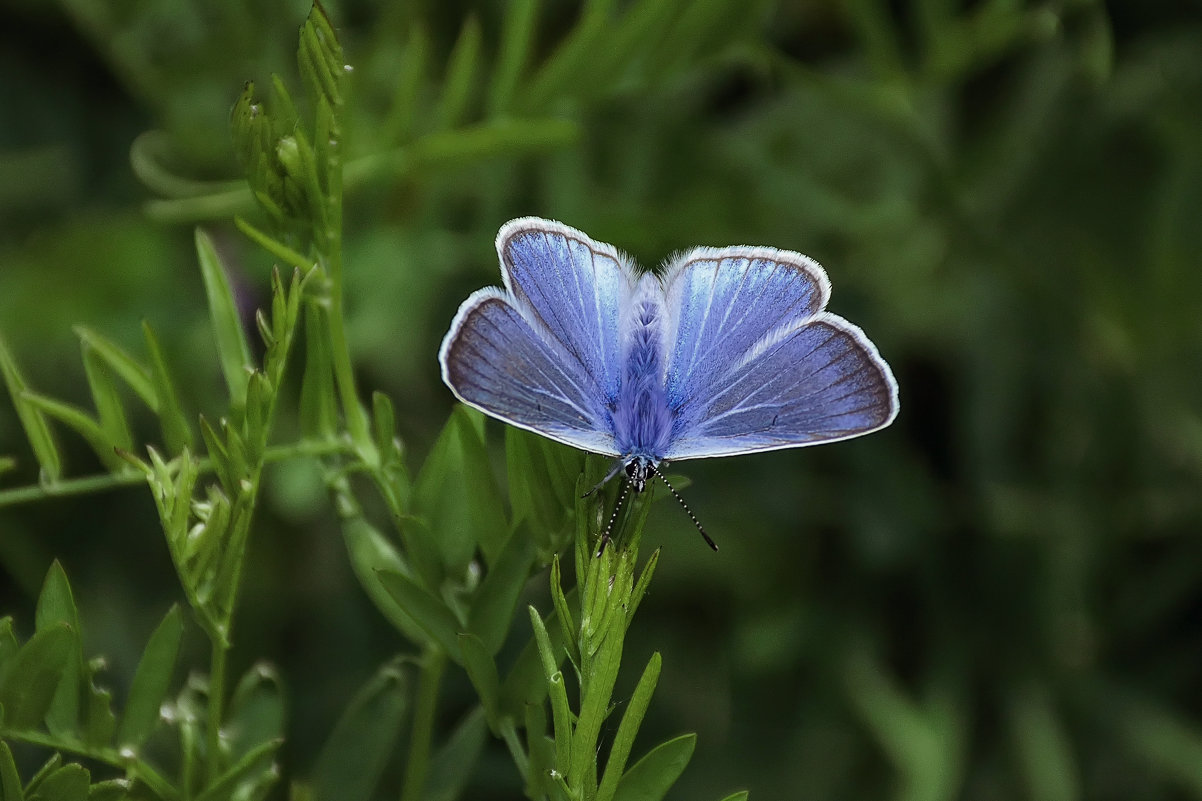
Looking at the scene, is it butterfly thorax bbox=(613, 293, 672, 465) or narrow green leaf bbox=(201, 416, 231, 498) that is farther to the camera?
butterfly thorax bbox=(613, 293, 672, 465)

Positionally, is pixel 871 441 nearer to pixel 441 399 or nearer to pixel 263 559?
pixel 441 399

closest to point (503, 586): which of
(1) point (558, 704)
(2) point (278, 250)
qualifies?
(1) point (558, 704)

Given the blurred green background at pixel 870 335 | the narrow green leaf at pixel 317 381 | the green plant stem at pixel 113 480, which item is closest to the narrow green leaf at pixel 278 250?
the narrow green leaf at pixel 317 381

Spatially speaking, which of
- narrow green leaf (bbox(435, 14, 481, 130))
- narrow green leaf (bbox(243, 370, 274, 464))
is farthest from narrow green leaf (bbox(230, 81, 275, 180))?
narrow green leaf (bbox(435, 14, 481, 130))

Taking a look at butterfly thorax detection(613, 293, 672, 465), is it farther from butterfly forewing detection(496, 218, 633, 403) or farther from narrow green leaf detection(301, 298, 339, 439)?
narrow green leaf detection(301, 298, 339, 439)

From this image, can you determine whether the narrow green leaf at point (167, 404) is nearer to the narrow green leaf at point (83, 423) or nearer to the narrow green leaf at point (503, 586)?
the narrow green leaf at point (83, 423)

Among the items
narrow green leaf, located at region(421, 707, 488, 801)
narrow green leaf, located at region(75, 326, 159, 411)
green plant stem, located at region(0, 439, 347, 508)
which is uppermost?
narrow green leaf, located at region(75, 326, 159, 411)
